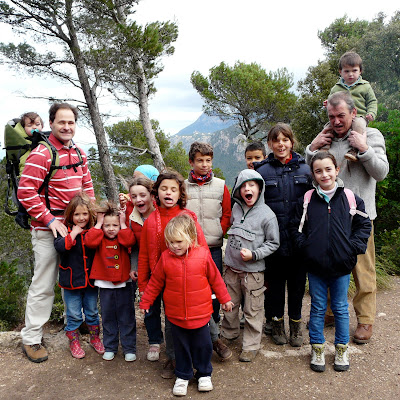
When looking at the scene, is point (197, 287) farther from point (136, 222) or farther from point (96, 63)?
point (96, 63)

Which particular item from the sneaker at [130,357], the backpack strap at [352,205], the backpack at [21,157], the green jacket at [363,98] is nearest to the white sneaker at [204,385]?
the sneaker at [130,357]

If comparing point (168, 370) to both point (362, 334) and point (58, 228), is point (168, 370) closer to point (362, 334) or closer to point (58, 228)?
point (58, 228)

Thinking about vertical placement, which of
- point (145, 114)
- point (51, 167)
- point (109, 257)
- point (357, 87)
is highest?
point (145, 114)

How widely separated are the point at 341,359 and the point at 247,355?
0.81m

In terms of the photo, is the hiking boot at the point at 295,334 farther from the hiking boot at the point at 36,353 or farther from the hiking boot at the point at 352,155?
the hiking boot at the point at 36,353

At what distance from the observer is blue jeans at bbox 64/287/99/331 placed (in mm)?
3240

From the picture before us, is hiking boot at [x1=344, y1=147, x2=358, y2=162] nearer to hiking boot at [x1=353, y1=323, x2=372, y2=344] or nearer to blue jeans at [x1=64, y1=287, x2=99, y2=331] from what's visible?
hiking boot at [x1=353, y1=323, x2=372, y2=344]

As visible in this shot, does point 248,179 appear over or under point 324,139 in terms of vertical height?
under

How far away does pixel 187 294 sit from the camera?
8.49 feet

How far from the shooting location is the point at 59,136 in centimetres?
314

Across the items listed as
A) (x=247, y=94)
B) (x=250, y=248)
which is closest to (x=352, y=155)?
(x=250, y=248)

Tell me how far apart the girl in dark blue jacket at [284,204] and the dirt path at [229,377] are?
0.44 m

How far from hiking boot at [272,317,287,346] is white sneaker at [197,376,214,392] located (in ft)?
3.15

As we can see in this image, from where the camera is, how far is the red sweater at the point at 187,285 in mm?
2588
